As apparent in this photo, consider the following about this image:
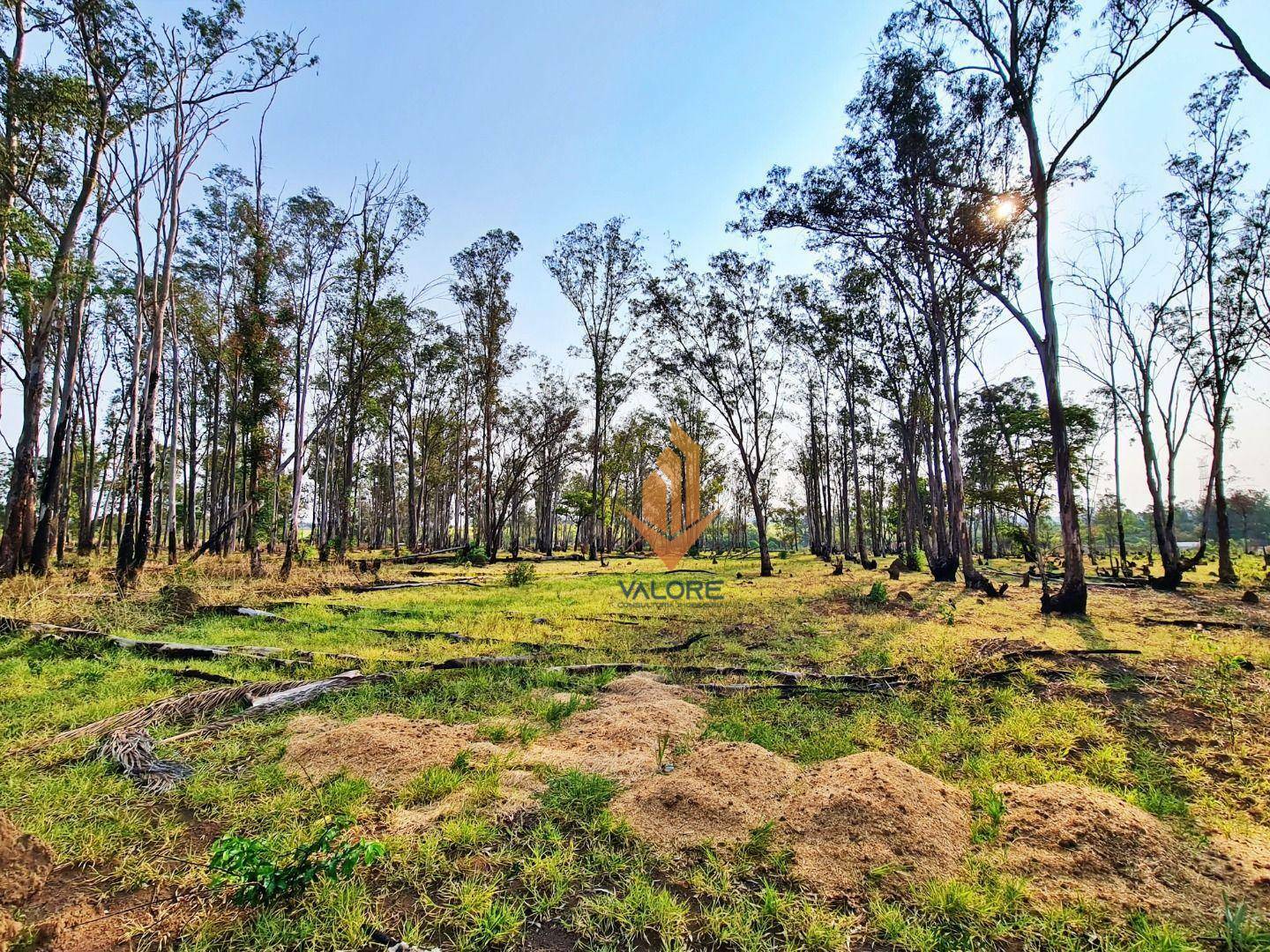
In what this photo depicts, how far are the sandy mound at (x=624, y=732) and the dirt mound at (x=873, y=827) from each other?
1.13 metres

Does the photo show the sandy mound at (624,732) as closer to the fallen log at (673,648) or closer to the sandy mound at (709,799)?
the sandy mound at (709,799)

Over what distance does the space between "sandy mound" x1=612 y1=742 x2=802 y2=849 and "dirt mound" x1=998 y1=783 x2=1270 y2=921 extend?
124cm

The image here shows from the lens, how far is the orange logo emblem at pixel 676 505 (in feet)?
64.0

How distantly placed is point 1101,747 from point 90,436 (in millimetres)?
33375

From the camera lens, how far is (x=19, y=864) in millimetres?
2281

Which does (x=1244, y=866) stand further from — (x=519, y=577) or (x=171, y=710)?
(x=519, y=577)

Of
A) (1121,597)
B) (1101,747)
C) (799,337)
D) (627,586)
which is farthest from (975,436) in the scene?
(1101,747)

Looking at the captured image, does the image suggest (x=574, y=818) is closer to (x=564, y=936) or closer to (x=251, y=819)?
(x=564, y=936)

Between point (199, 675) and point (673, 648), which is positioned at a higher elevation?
point (199, 675)

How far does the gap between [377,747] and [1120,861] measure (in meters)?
4.45

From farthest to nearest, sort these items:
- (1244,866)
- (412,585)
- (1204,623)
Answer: (412,585)
(1204,623)
(1244,866)

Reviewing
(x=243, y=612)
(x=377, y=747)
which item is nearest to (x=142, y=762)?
(x=377, y=747)

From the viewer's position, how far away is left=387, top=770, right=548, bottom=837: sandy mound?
9.55 ft

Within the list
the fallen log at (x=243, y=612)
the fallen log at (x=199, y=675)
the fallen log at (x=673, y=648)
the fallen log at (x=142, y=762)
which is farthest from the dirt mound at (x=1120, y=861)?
the fallen log at (x=243, y=612)
